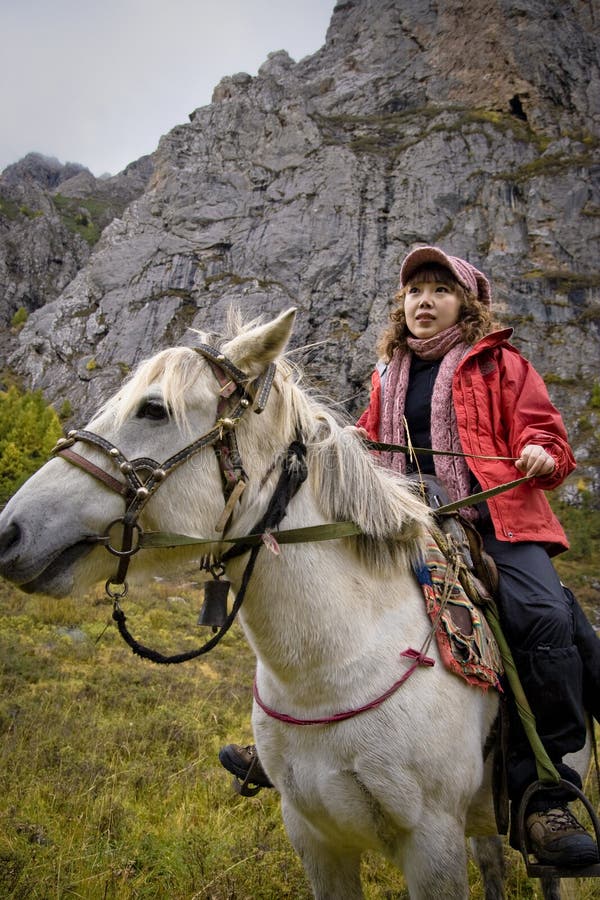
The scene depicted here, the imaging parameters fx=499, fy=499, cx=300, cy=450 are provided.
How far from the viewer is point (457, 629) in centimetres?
204

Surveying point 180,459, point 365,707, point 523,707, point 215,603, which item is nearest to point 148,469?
point 180,459

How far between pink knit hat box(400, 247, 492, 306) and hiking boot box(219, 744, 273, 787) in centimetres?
285

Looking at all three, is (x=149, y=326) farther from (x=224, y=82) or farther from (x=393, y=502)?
(x=393, y=502)

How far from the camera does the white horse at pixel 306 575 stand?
170 centimetres

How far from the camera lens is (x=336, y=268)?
55094 mm

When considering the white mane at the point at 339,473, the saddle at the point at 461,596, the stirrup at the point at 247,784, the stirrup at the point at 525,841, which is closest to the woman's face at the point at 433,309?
the saddle at the point at 461,596

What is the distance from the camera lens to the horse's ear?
1856 mm

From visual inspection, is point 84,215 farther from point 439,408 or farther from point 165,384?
point 165,384

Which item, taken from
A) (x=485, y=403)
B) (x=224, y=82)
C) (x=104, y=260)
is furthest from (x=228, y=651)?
(x=224, y=82)

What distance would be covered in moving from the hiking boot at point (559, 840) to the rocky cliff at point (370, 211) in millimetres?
41778

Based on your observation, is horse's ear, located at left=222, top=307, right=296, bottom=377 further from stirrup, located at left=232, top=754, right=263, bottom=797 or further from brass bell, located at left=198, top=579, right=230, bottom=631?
stirrup, located at left=232, top=754, right=263, bottom=797

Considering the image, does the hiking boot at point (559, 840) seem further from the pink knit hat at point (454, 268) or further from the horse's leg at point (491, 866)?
the pink knit hat at point (454, 268)

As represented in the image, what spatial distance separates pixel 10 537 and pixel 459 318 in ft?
8.48

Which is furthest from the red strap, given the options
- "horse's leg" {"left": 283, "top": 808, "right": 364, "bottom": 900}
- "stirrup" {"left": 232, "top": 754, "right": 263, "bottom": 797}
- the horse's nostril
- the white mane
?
the horse's nostril
